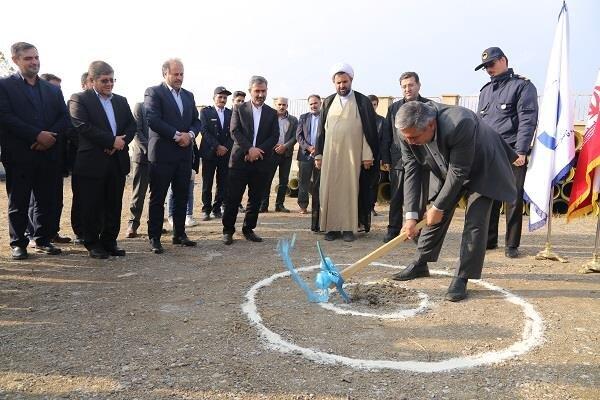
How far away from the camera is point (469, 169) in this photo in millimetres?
4328

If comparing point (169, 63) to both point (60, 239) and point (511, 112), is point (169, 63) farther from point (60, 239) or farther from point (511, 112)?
point (511, 112)

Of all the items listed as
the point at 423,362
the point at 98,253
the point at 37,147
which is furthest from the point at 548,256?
the point at 37,147

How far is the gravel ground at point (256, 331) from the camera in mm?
2971

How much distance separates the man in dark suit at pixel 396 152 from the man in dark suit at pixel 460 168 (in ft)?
5.19

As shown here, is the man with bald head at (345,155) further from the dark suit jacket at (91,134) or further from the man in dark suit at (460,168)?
the dark suit jacket at (91,134)

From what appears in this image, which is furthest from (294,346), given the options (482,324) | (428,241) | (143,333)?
(428,241)

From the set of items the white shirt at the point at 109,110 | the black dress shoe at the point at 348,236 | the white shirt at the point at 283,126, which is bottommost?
the black dress shoe at the point at 348,236

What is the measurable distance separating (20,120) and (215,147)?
3.55 metres

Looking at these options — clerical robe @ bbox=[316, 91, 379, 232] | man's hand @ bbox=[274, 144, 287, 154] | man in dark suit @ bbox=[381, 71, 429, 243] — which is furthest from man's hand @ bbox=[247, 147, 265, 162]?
man's hand @ bbox=[274, 144, 287, 154]

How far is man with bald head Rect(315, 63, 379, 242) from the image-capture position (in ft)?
23.2

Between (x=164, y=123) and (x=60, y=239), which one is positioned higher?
(x=164, y=123)

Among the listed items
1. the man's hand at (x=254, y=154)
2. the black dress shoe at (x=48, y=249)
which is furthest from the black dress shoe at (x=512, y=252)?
the black dress shoe at (x=48, y=249)

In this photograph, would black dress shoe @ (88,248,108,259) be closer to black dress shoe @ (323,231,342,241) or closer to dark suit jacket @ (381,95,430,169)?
black dress shoe @ (323,231,342,241)

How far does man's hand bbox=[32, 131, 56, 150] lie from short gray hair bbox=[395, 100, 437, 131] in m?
3.78
